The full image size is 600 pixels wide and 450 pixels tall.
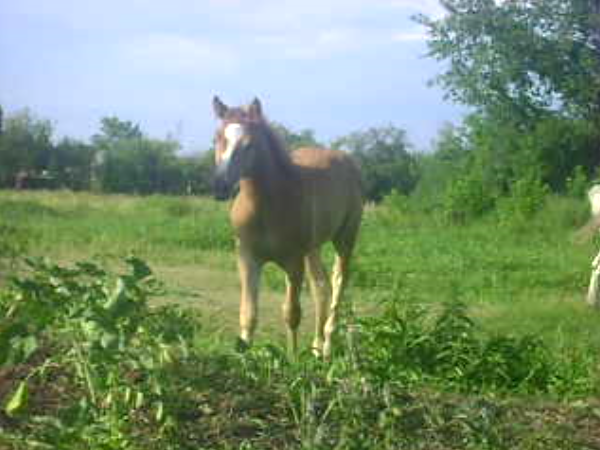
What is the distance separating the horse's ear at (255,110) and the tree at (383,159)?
34487mm

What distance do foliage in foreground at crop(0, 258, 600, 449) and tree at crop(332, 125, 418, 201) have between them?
38.3 m

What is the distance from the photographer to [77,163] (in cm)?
5141

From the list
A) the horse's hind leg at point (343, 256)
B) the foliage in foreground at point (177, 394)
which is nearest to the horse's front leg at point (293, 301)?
the horse's hind leg at point (343, 256)

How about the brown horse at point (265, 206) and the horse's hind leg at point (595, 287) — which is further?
the horse's hind leg at point (595, 287)

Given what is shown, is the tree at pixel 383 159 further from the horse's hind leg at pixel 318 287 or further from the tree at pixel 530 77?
the horse's hind leg at pixel 318 287

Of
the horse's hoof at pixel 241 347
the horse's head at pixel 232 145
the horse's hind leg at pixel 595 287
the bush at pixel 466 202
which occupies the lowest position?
the horse's hind leg at pixel 595 287

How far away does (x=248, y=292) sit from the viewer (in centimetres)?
727

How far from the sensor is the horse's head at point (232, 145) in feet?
23.9

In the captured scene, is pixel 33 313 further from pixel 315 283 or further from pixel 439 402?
pixel 315 283

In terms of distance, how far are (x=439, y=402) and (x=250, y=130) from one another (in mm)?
3884

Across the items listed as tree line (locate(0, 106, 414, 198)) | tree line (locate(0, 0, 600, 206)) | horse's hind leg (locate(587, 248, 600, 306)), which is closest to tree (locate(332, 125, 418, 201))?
tree line (locate(0, 106, 414, 198))

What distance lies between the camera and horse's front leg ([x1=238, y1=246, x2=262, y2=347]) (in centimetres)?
711

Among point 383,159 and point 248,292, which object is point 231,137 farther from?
point 383,159

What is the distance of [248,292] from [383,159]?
39.9m
